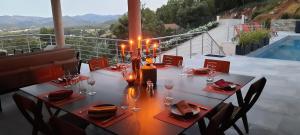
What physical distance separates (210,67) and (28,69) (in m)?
2.99

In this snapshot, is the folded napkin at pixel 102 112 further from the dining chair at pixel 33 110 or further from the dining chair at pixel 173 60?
the dining chair at pixel 173 60

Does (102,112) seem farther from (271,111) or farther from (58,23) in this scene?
(58,23)

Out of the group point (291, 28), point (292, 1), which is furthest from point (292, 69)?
point (292, 1)

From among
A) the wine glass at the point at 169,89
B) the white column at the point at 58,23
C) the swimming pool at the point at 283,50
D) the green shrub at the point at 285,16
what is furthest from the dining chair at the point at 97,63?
the green shrub at the point at 285,16

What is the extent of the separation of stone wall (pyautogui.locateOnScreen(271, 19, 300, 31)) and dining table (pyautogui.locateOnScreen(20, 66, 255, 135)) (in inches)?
487

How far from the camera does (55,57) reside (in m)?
4.59

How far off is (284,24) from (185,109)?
1363 cm

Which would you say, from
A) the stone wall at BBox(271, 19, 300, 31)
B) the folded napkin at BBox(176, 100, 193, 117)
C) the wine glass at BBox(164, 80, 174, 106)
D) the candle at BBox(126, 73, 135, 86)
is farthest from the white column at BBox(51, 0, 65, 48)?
the stone wall at BBox(271, 19, 300, 31)

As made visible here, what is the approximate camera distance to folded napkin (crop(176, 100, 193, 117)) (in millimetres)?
1702

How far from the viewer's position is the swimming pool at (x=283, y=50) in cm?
796

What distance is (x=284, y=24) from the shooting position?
13234 mm

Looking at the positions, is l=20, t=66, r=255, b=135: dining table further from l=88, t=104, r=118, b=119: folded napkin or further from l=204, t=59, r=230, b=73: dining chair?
l=204, t=59, r=230, b=73: dining chair

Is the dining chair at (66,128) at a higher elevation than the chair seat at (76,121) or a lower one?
higher

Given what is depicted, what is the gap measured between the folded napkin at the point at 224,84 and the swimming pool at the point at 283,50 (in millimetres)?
5353
